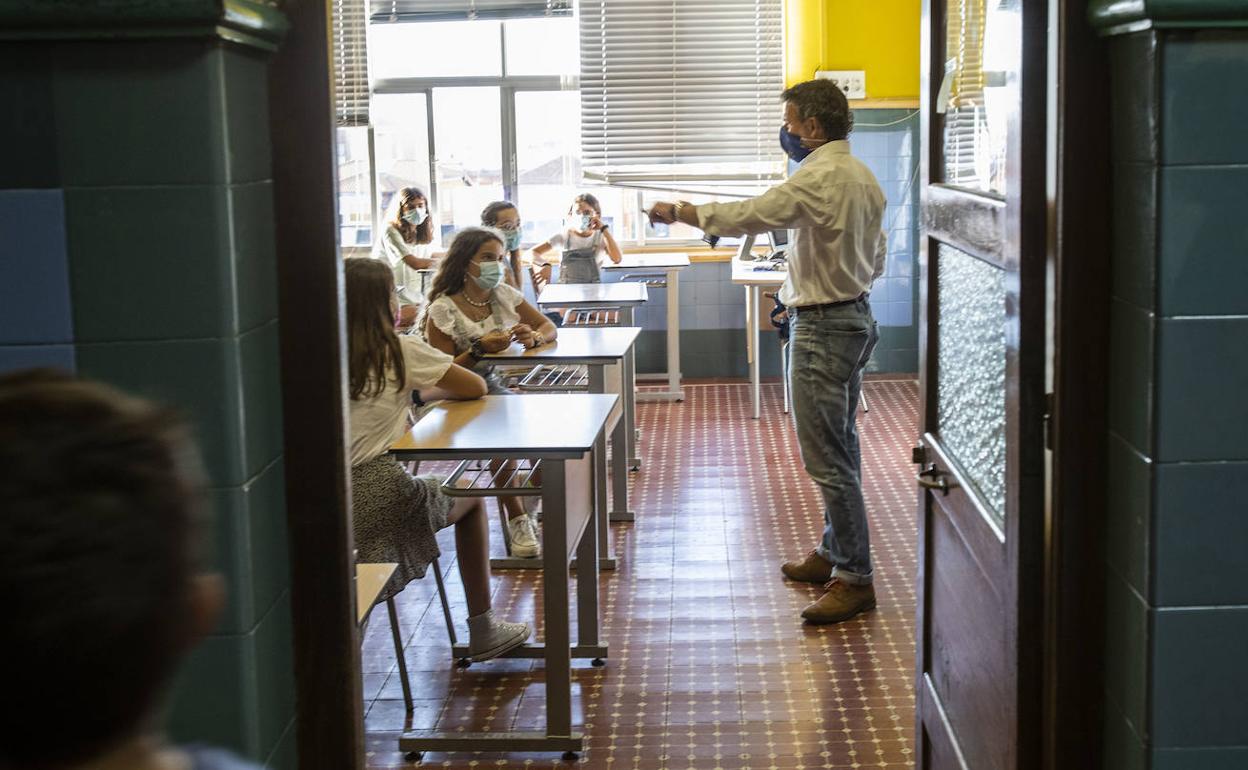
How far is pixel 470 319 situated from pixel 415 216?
3269mm

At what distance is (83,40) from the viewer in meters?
1.63

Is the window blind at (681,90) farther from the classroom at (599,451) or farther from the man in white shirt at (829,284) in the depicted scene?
the man in white shirt at (829,284)

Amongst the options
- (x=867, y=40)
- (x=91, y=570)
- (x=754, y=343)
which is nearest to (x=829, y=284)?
(x=91, y=570)

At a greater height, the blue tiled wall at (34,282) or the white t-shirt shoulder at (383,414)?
the blue tiled wall at (34,282)

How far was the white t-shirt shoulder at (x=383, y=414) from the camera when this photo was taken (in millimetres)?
3604

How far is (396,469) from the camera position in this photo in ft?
11.7

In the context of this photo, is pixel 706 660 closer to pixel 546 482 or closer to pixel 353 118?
pixel 546 482

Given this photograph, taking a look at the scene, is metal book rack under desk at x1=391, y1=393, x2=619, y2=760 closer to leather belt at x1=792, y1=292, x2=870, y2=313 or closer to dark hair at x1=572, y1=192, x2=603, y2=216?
leather belt at x1=792, y1=292, x2=870, y2=313

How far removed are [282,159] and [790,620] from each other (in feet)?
9.85

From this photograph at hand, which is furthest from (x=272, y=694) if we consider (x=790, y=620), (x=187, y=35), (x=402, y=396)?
(x=790, y=620)

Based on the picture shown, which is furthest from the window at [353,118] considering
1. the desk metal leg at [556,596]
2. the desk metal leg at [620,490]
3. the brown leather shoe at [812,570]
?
the desk metal leg at [556,596]

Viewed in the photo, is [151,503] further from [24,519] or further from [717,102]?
[717,102]

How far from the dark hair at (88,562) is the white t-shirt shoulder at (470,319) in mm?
4262

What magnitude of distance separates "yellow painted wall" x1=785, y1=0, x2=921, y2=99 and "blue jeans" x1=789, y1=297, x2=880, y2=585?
472cm
